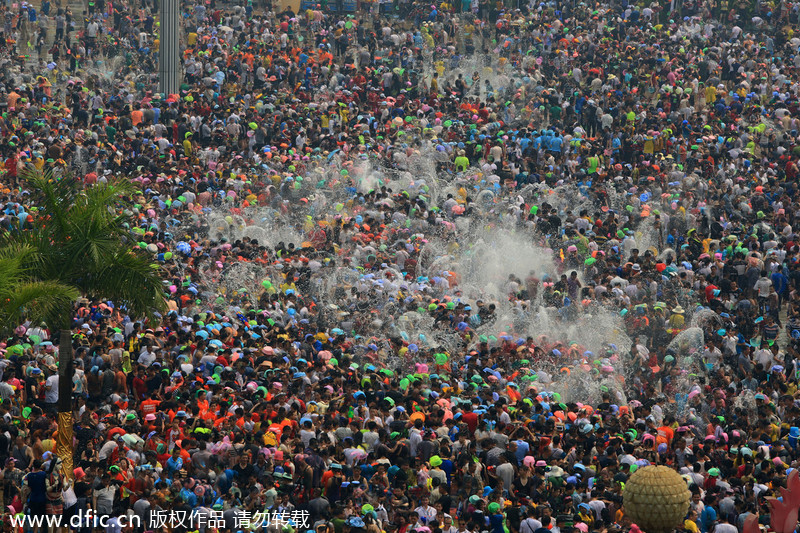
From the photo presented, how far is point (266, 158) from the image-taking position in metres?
29.0

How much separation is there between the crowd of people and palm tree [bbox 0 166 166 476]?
1.45 ft

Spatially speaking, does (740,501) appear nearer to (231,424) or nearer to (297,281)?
(231,424)

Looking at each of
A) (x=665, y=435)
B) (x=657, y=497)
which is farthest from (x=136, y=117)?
(x=657, y=497)

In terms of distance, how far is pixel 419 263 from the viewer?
24.5 m

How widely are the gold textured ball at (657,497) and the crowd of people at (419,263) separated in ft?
18.4

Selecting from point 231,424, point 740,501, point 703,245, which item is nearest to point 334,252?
point 703,245

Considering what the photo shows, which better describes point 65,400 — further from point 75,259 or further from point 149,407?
point 75,259

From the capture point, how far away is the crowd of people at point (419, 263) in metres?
15.1

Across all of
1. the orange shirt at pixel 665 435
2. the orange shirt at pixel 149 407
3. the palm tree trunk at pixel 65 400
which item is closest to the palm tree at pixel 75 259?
the palm tree trunk at pixel 65 400

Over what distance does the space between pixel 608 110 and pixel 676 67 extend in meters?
3.37

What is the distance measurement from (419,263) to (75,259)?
1031cm

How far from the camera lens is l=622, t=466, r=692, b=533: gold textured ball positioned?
309 inches

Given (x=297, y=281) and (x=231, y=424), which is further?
(x=297, y=281)

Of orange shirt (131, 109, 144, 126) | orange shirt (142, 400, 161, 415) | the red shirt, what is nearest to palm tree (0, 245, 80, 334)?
orange shirt (142, 400, 161, 415)
